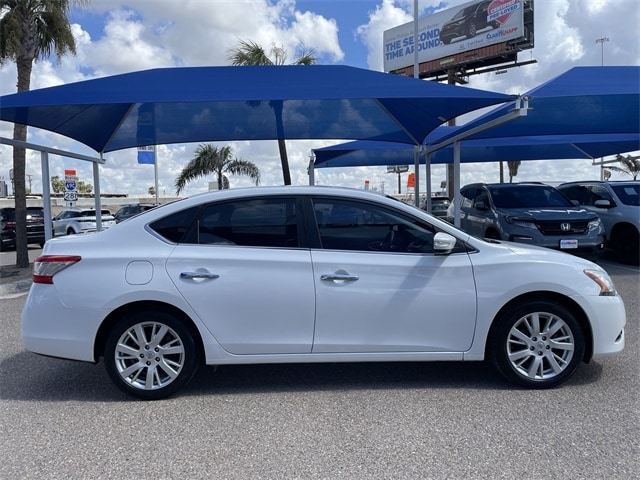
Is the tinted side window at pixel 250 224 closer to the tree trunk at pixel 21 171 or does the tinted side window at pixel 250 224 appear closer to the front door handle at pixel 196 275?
the front door handle at pixel 196 275

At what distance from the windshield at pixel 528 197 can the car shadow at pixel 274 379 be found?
6.14m

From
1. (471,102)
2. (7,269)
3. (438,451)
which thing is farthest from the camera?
(7,269)

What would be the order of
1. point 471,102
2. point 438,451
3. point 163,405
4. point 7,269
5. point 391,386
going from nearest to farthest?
point 438,451 → point 163,405 → point 391,386 → point 471,102 → point 7,269

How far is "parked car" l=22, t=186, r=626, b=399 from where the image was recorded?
396cm

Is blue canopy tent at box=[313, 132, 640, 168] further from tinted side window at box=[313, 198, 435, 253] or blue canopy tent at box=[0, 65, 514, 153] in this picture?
tinted side window at box=[313, 198, 435, 253]

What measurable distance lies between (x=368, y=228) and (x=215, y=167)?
24.0 m

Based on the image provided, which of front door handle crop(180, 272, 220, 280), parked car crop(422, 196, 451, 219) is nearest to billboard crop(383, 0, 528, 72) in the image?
parked car crop(422, 196, 451, 219)

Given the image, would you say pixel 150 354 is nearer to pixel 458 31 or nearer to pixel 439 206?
pixel 439 206

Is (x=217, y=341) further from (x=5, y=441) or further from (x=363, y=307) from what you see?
(x=5, y=441)

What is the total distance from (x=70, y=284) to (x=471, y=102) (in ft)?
19.0

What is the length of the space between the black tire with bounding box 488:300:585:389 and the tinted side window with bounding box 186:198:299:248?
182 cm

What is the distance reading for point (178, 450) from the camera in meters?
3.28

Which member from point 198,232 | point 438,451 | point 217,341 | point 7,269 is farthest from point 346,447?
point 7,269

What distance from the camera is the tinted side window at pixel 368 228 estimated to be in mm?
4145
